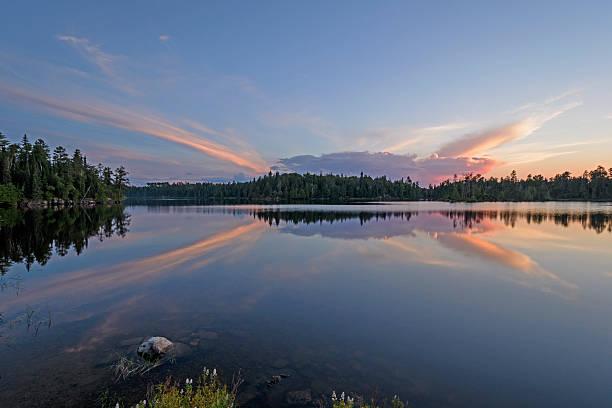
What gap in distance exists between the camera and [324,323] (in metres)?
10.5

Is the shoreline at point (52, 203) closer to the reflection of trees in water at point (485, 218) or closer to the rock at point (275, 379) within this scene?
the reflection of trees in water at point (485, 218)

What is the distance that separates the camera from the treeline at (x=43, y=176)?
71744 millimetres

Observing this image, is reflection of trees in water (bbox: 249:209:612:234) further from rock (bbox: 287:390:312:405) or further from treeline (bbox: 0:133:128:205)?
treeline (bbox: 0:133:128:205)

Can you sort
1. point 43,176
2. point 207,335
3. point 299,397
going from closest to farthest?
point 299,397 → point 207,335 → point 43,176

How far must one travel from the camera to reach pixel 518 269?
18500 mm

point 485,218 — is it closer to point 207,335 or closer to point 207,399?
point 207,335

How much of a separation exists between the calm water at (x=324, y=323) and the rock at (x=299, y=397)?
139 millimetres

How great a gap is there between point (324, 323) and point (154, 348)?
5541mm

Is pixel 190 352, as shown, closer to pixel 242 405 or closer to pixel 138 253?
pixel 242 405

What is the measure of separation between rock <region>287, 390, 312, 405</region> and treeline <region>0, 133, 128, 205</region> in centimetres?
9162

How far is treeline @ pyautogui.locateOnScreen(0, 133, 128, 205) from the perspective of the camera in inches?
2825

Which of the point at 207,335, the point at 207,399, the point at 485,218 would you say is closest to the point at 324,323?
the point at 207,335

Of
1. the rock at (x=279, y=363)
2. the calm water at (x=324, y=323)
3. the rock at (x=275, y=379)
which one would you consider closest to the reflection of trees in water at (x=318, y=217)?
the calm water at (x=324, y=323)

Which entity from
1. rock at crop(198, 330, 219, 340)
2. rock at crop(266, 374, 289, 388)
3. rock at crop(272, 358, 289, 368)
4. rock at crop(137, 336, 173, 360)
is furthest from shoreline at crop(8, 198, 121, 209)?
rock at crop(266, 374, 289, 388)
